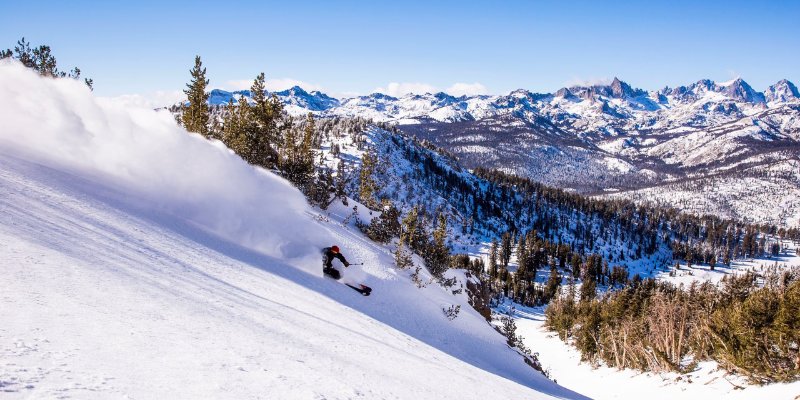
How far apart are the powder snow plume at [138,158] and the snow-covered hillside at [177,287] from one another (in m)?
0.08

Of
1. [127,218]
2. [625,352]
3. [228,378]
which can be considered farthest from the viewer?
[625,352]

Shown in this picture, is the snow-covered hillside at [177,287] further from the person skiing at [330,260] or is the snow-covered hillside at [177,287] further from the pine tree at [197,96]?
the pine tree at [197,96]

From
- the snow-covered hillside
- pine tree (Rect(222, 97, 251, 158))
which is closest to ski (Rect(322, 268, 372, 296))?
the snow-covered hillside

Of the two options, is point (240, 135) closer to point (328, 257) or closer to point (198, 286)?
point (328, 257)

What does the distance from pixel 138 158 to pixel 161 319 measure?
14682mm

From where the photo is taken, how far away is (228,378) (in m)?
5.55

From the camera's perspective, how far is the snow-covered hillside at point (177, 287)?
5281 mm

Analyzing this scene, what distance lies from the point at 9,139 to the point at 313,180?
1854cm

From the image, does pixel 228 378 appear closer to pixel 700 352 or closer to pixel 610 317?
pixel 700 352

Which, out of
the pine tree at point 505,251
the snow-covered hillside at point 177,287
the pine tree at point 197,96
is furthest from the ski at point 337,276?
the pine tree at point 505,251

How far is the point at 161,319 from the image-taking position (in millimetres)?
6758

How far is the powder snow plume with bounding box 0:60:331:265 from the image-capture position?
1642cm

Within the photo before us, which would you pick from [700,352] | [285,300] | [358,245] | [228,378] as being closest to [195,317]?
[228,378]

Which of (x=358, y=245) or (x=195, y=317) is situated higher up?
(x=358, y=245)
